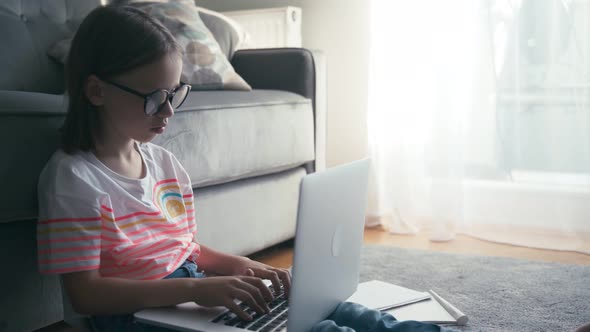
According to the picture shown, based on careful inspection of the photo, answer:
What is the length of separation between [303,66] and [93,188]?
1169 millimetres

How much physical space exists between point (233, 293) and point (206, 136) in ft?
2.37

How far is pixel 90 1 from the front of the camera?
2.03m

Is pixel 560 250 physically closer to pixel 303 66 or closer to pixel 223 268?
pixel 303 66

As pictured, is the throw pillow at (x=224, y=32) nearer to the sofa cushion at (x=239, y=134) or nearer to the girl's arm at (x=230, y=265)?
the sofa cushion at (x=239, y=134)

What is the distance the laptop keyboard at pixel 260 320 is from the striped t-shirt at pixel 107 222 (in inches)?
7.1

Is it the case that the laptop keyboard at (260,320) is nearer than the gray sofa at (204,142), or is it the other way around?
the laptop keyboard at (260,320)

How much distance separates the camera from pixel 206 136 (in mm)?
1565

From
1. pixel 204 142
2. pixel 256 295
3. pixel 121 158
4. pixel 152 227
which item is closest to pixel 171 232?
pixel 152 227

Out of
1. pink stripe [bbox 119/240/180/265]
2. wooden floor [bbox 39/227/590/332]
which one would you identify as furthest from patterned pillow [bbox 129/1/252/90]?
pink stripe [bbox 119/240/180/265]

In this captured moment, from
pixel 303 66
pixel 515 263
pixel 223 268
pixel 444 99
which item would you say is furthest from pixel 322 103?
pixel 223 268

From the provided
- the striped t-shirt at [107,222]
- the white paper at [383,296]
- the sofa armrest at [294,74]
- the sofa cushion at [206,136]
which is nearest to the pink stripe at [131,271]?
the striped t-shirt at [107,222]

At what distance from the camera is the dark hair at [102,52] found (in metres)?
1.02

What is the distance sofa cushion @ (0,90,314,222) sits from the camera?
1.12 m

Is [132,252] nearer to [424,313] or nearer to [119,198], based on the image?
[119,198]
